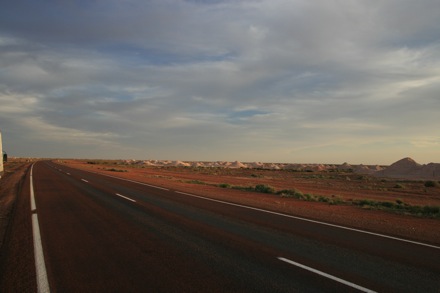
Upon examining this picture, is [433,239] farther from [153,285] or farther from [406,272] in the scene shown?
[153,285]

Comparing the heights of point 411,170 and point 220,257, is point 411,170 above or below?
above

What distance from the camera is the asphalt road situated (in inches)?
225

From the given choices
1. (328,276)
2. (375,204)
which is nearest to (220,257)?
(328,276)

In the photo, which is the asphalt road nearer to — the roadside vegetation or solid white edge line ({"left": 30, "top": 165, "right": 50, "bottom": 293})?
solid white edge line ({"left": 30, "top": 165, "right": 50, "bottom": 293})

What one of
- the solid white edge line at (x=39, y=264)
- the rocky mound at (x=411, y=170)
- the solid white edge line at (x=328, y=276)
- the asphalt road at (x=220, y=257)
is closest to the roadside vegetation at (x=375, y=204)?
the asphalt road at (x=220, y=257)

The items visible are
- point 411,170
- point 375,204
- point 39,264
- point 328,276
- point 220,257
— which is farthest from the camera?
point 411,170

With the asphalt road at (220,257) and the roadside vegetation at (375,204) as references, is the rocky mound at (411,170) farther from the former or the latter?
the asphalt road at (220,257)

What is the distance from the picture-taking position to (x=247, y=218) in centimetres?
1228

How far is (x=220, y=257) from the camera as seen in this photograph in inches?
283

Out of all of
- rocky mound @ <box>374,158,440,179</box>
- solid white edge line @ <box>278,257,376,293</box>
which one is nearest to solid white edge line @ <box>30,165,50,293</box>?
solid white edge line @ <box>278,257,376,293</box>

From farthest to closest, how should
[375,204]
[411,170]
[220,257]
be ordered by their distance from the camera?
[411,170] → [375,204] → [220,257]

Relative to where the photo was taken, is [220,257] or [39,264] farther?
[220,257]

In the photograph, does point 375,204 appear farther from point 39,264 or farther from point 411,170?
point 411,170

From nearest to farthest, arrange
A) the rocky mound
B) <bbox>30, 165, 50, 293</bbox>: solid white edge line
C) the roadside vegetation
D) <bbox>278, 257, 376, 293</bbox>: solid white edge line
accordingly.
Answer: <bbox>30, 165, 50, 293</bbox>: solid white edge line, <bbox>278, 257, 376, 293</bbox>: solid white edge line, the roadside vegetation, the rocky mound
